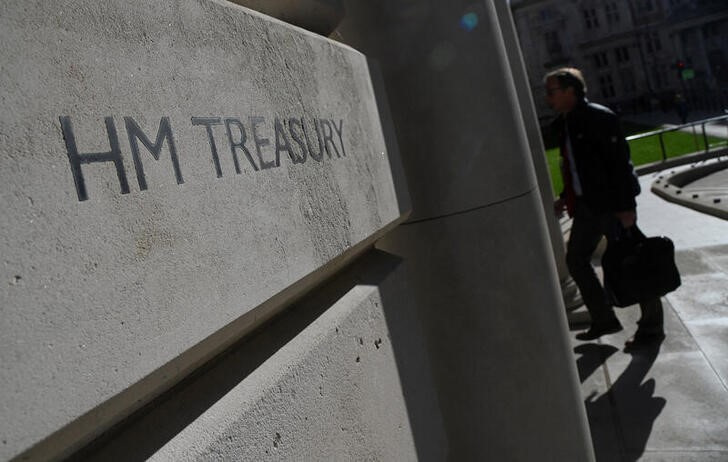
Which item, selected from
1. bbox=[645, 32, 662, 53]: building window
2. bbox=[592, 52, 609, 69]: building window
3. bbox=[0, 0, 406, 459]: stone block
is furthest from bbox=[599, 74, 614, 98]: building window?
bbox=[0, 0, 406, 459]: stone block

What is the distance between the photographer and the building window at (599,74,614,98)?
66.2 m

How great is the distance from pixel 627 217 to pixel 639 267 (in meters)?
0.34

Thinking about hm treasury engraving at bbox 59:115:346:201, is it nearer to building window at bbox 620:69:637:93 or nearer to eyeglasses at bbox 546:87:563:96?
eyeglasses at bbox 546:87:563:96

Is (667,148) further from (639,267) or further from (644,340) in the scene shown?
(639,267)

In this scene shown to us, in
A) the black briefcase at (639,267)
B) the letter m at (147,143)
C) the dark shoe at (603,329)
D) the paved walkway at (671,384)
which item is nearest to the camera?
the letter m at (147,143)

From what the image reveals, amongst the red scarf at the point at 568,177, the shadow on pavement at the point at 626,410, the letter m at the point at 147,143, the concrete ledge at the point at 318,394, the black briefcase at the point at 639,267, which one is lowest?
the shadow on pavement at the point at 626,410

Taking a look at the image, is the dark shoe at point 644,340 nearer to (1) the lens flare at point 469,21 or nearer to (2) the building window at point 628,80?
(1) the lens flare at point 469,21

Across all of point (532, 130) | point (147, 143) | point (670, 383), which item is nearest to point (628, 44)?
point (532, 130)

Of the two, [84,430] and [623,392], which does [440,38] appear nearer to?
[84,430]

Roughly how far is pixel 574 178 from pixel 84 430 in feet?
14.6

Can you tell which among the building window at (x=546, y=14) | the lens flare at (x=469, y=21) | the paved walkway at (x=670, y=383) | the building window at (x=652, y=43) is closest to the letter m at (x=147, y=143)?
the lens flare at (x=469, y=21)

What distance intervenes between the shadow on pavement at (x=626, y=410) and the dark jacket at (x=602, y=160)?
1.06m

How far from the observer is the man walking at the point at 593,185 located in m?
4.91

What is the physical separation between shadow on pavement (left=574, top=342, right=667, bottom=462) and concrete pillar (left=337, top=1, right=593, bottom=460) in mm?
797
